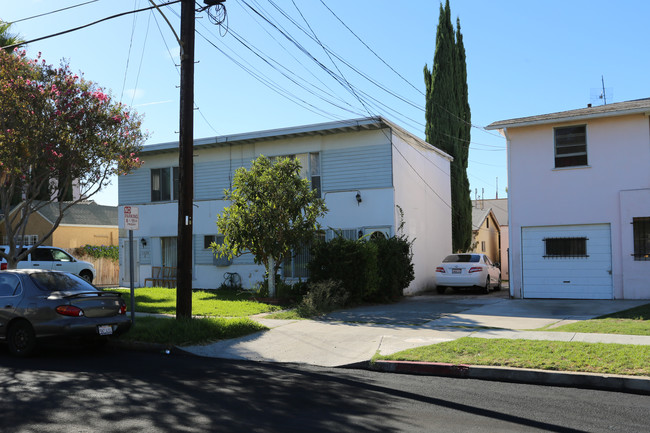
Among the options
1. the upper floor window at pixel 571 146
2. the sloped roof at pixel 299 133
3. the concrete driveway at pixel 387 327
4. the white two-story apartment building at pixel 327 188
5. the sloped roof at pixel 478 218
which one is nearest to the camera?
the concrete driveway at pixel 387 327

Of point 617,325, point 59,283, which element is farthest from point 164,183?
point 617,325

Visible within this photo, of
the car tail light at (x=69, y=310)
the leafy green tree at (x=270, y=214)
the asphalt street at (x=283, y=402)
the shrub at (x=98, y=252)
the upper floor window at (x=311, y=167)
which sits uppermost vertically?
the upper floor window at (x=311, y=167)

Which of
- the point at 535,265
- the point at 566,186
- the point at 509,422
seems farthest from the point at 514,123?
the point at 509,422

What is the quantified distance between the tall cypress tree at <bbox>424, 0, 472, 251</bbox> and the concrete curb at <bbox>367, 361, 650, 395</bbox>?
19388mm

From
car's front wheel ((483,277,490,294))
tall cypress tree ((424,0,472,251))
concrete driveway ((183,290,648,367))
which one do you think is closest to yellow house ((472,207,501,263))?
tall cypress tree ((424,0,472,251))

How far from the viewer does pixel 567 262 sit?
1717cm

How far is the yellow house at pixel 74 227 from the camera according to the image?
3316 cm

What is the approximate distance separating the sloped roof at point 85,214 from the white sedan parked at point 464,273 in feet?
75.8

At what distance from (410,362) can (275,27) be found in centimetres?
976

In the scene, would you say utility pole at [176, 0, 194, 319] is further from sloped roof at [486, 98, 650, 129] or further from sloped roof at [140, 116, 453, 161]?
sloped roof at [486, 98, 650, 129]

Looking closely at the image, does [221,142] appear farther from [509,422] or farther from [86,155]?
[509,422]

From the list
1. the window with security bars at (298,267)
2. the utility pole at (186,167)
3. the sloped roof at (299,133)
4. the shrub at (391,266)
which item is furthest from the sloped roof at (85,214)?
the utility pole at (186,167)

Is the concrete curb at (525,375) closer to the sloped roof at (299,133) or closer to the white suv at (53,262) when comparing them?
the sloped roof at (299,133)

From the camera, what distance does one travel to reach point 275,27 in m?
14.8
